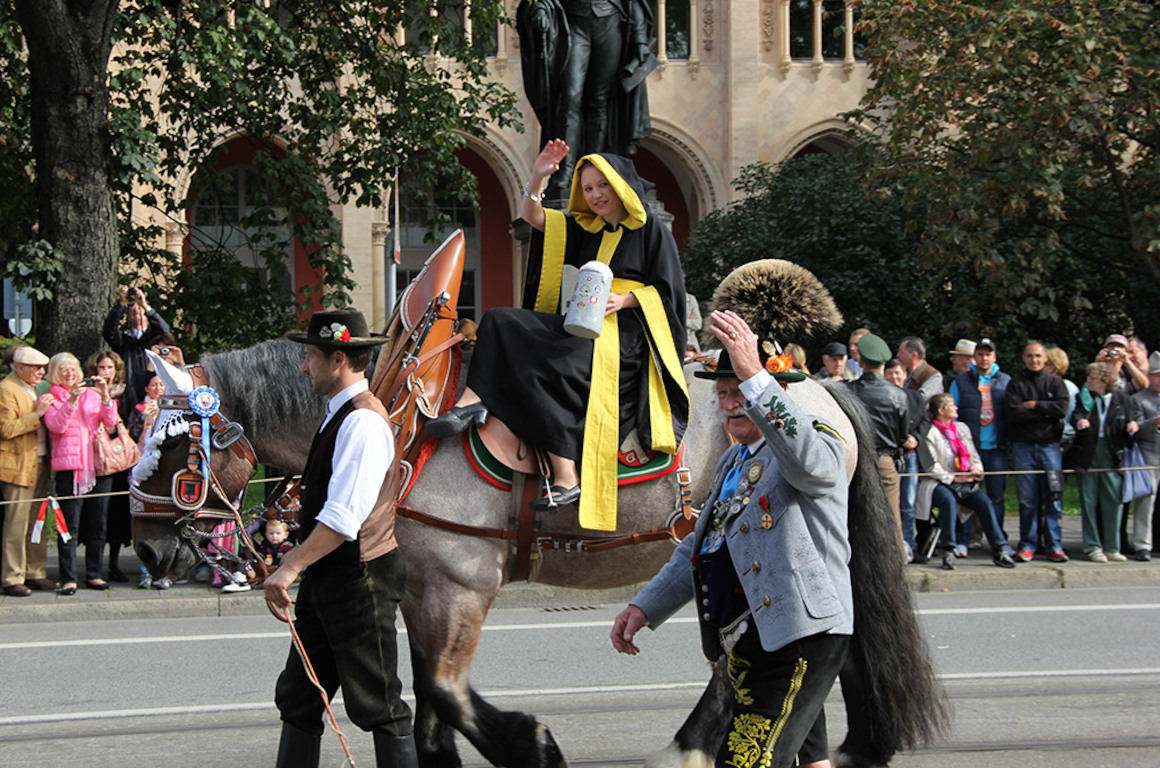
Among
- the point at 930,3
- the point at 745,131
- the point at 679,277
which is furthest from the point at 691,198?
the point at 679,277

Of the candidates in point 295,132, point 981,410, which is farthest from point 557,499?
→ point 295,132

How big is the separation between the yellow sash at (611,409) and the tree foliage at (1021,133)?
1252 centimetres

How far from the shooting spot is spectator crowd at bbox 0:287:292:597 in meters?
10.6

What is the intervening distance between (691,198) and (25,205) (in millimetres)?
19063

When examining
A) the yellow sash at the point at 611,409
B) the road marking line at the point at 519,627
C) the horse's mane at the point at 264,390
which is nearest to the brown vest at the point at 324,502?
the yellow sash at the point at 611,409

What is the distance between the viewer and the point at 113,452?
1095 centimetres

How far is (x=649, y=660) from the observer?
7.95 meters

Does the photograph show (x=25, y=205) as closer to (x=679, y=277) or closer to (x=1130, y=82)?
(x=679, y=277)

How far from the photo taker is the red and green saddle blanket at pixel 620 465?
5.34m

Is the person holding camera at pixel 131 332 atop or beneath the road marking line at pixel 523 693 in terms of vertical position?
atop

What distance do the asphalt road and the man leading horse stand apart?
6.34 ft

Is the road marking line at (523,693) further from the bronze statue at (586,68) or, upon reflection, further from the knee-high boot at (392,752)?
the bronze statue at (586,68)

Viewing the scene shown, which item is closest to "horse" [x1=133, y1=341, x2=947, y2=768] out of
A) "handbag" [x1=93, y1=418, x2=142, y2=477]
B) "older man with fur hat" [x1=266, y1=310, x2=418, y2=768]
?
"older man with fur hat" [x1=266, y1=310, x2=418, y2=768]

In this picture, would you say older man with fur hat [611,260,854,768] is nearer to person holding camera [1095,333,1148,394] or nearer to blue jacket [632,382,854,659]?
blue jacket [632,382,854,659]
